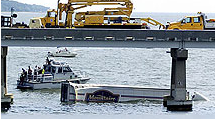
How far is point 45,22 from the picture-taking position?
5625 centimetres

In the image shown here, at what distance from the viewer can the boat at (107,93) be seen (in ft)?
176

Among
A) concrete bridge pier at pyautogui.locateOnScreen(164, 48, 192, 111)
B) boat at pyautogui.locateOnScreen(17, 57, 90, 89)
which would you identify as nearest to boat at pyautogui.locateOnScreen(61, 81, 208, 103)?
concrete bridge pier at pyautogui.locateOnScreen(164, 48, 192, 111)

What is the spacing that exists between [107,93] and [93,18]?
6.67 m

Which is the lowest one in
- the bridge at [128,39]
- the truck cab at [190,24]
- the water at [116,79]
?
the water at [116,79]

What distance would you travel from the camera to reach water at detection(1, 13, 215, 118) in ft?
161

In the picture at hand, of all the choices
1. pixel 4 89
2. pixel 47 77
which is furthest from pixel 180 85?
pixel 47 77

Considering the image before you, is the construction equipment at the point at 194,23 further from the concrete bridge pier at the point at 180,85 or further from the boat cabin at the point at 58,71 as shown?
the boat cabin at the point at 58,71

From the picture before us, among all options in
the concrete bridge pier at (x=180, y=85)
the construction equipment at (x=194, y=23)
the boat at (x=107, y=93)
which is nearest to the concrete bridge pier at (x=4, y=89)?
the boat at (x=107, y=93)

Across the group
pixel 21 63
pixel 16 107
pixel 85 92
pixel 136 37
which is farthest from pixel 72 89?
pixel 21 63

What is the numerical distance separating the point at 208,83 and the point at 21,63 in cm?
3561

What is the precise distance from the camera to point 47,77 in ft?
206

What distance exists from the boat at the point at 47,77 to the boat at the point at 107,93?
8.70 metres

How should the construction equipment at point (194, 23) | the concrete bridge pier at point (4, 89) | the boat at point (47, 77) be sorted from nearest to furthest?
the concrete bridge pier at point (4, 89), the construction equipment at point (194, 23), the boat at point (47, 77)

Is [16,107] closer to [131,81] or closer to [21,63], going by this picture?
[131,81]
